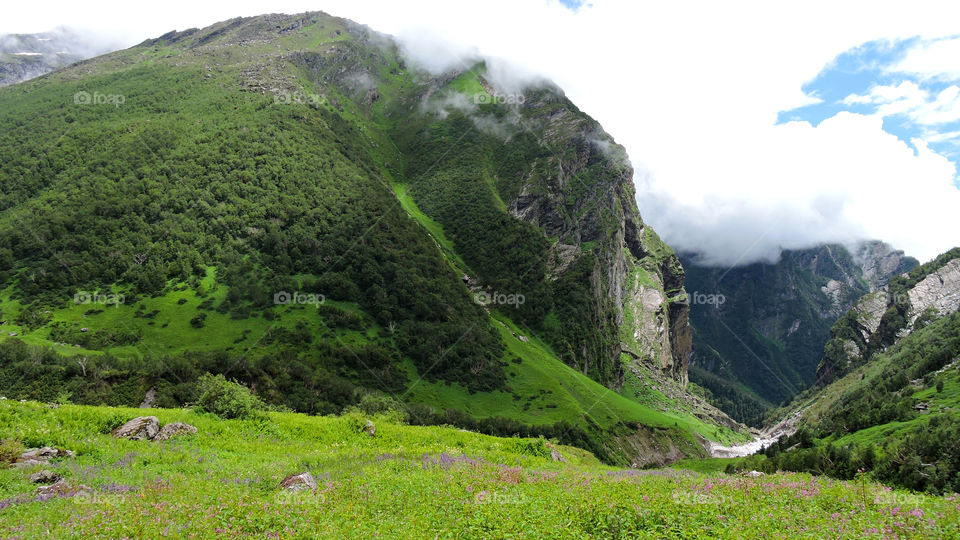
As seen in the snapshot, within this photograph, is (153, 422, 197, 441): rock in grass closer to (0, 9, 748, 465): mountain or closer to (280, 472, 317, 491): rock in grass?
(280, 472, 317, 491): rock in grass

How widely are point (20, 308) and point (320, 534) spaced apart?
13485 centimetres

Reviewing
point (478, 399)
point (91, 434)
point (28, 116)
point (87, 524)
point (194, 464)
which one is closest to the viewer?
point (87, 524)

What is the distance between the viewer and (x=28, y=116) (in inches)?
7234

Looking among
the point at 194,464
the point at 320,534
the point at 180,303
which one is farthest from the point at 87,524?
the point at 180,303

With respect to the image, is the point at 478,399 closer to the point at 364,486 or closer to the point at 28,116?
the point at 364,486

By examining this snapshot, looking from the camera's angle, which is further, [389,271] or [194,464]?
[389,271]

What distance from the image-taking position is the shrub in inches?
1086
